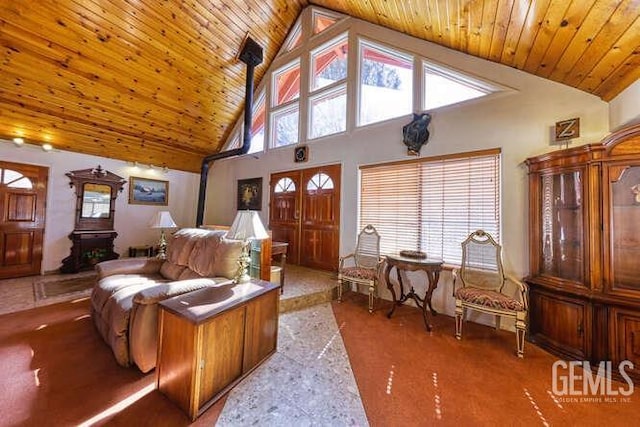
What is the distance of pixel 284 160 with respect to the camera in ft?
16.4

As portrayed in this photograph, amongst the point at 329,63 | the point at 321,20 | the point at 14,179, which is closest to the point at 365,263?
the point at 329,63

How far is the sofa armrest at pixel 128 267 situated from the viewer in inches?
103

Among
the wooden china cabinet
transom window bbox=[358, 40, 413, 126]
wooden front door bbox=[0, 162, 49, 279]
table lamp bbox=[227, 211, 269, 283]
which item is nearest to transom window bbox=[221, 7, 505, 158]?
transom window bbox=[358, 40, 413, 126]

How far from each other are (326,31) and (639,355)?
5.84 meters

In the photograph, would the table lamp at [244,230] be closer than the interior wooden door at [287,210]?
Yes

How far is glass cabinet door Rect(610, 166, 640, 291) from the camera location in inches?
78.3

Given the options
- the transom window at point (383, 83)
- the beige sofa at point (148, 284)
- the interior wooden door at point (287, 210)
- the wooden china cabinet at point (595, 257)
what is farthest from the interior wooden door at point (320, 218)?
the wooden china cabinet at point (595, 257)

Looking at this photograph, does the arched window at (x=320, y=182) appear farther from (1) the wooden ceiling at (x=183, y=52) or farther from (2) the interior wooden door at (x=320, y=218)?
(1) the wooden ceiling at (x=183, y=52)

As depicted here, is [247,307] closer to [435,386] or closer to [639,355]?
[435,386]

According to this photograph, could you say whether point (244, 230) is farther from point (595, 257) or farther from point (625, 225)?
point (625, 225)

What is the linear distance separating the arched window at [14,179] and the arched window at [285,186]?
4.35 metres

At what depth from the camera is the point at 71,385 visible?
1650 millimetres

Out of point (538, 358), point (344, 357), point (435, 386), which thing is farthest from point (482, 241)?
point (344, 357)

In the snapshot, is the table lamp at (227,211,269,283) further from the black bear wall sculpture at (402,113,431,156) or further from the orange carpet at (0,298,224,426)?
the black bear wall sculpture at (402,113,431,156)
